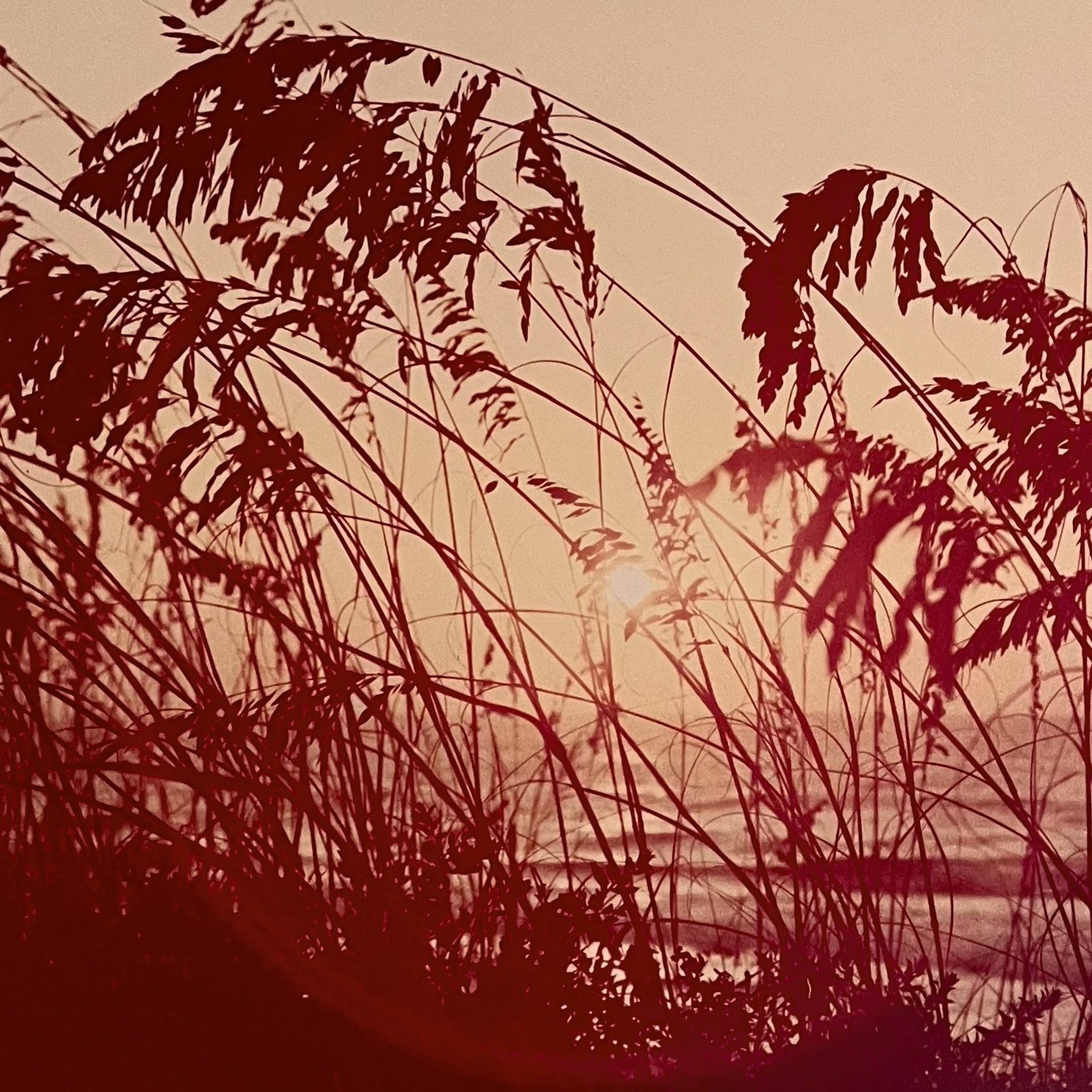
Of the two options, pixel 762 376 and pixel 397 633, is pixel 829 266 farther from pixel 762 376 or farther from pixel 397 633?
pixel 397 633

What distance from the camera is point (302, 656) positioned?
227 centimetres

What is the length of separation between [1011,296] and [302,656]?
135 cm

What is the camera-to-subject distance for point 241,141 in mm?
1871

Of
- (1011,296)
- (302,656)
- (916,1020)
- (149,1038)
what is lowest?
(149,1038)

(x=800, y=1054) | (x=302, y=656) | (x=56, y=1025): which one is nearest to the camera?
(x=56, y=1025)

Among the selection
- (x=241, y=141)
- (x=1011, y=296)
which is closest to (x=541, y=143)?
(x=241, y=141)

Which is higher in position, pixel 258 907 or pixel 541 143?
pixel 541 143

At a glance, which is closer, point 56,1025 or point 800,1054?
point 56,1025

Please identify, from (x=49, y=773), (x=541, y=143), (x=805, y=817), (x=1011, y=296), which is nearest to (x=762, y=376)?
(x=541, y=143)

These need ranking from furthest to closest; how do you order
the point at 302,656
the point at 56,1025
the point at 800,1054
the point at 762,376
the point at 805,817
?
the point at 302,656, the point at 805,817, the point at 762,376, the point at 800,1054, the point at 56,1025

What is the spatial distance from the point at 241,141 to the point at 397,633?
80 centimetres

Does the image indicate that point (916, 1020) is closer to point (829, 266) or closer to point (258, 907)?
point (258, 907)

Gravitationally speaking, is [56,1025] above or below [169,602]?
below

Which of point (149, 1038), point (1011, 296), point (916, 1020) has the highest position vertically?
point (1011, 296)
